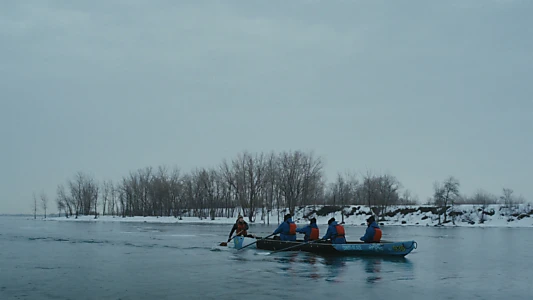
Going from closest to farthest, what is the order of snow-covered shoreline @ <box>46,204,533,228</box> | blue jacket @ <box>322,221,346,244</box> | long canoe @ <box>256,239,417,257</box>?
long canoe @ <box>256,239,417,257</box> → blue jacket @ <box>322,221,346,244</box> → snow-covered shoreline @ <box>46,204,533,228</box>

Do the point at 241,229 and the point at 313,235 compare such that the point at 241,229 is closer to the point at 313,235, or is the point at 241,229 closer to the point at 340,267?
the point at 313,235

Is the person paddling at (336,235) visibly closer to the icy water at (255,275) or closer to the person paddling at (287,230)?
the icy water at (255,275)

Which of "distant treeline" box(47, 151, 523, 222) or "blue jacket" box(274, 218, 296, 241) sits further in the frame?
"distant treeline" box(47, 151, 523, 222)

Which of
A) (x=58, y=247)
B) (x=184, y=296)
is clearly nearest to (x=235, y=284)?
(x=184, y=296)

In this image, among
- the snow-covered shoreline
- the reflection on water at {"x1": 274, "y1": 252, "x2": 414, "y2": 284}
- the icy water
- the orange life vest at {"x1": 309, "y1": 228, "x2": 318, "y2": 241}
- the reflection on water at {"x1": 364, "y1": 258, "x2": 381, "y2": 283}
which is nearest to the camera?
the icy water

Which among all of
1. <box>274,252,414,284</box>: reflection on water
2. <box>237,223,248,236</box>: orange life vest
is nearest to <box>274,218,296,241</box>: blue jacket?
<box>274,252,414,284</box>: reflection on water

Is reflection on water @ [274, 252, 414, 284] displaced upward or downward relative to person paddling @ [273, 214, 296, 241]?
downward

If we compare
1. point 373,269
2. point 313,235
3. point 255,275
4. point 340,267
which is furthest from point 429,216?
point 255,275

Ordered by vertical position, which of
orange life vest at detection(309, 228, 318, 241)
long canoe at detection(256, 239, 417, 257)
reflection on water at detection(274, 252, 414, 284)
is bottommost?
reflection on water at detection(274, 252, 414, 284)

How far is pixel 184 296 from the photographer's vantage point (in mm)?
11781

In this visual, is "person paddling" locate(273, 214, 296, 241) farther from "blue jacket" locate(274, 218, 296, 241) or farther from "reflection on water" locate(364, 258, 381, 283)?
"reflection on water" locate(364, 258, 381, 283)

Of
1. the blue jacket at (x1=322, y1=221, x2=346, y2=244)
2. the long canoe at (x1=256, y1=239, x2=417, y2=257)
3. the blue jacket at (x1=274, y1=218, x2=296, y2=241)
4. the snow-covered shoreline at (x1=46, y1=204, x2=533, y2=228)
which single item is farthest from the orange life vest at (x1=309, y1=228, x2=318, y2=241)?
the snow-covered shoreline at (x1=46, y1=204, x2=533, y2=228)

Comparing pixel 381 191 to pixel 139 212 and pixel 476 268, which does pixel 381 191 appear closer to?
pixel 139 212

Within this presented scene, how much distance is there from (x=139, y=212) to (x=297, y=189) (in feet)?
128
